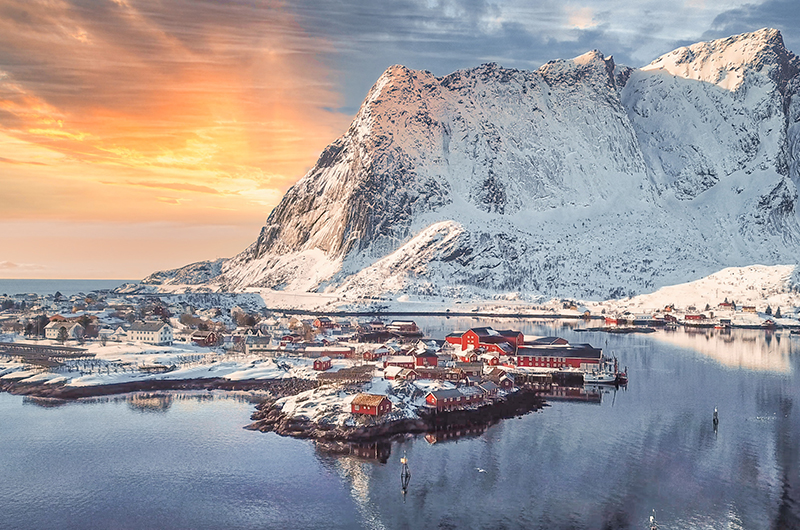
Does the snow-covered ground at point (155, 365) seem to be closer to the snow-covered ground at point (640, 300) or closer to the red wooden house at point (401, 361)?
the red wooden house at point (401, 361)

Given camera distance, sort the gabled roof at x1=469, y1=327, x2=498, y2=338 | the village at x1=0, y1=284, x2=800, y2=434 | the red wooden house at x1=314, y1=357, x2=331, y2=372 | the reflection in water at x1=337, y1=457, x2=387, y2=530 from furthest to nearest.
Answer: the gabled roof at x1=469, y1=327, x2=498, y2=338, the red wooden house at x1=314, y1=357, x2=331, y2=372, the village at x1=0, y1=284, x2=800, y2=434, the reflection in water at x1=337, y1=457, x2=387, y2=530

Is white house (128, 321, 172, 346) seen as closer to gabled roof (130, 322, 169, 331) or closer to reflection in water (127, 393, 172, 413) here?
gabled roof (130, 322, 169, 331)

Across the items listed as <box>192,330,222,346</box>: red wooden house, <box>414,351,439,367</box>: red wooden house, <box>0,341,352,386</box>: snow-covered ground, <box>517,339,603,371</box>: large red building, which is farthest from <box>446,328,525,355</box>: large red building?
<box>192,330,222,346</box>: red wooden house

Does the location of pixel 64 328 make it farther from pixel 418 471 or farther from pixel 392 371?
pixel 418 471

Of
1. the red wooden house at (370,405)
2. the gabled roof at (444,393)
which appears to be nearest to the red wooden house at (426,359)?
the gabled roof at (444,393)

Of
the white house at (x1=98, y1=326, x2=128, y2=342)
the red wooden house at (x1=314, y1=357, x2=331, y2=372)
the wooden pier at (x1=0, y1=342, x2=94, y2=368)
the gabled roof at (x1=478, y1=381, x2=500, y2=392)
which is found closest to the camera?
the gabled roof at (x1=478, y1=381, x2=500, y2=392)

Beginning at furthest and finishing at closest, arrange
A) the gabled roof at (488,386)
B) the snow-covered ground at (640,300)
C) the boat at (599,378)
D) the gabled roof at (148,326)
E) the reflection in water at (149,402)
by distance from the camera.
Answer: the snow-covered ground at (640,300) < the gabled roof at (148,326) < the boat at (599,378) < the gabled roof at (488,386) < the reflection in water at (149,402)

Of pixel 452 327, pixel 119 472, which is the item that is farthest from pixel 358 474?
pixel 452 327
